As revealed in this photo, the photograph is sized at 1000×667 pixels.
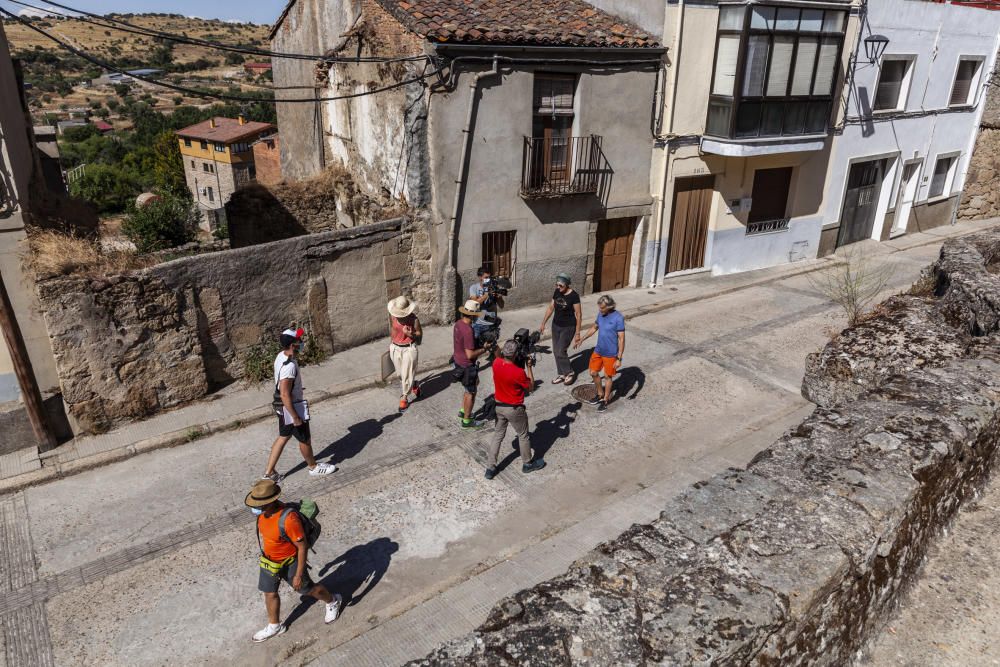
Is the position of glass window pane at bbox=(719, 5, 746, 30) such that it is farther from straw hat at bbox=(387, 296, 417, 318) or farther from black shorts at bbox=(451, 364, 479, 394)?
black shorts at bbox=(451, 364, 479, 394)

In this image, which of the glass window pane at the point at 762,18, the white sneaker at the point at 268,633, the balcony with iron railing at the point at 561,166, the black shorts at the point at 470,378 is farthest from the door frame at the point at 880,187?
the white sneaker at the point at 268,633

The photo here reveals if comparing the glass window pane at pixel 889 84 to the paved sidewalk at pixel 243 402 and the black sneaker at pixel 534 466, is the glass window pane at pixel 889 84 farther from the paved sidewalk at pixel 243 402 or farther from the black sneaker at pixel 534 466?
the black sneaker at pixel 534 466

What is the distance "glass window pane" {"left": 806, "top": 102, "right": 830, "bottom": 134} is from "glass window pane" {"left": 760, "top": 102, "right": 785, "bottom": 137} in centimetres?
89

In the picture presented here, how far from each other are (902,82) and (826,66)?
4590mm

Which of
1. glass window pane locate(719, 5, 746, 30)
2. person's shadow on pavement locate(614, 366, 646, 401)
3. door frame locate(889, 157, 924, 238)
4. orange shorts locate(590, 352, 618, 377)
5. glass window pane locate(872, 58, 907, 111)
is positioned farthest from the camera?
door frame locate(889, 157, 924, 238)

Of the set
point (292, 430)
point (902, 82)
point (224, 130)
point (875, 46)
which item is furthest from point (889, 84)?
point (224, 130)

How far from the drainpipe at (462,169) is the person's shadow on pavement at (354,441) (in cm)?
378

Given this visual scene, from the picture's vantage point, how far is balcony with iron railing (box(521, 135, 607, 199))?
40.0 ft

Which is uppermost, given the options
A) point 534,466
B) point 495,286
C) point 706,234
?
point 495,286

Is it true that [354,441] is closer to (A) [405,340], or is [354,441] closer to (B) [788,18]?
(A) [405,340]

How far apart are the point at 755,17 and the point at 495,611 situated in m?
13.0

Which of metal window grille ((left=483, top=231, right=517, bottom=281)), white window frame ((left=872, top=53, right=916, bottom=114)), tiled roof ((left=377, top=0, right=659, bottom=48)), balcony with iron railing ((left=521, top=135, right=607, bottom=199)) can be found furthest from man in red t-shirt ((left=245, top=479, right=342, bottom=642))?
white window frame ((left=872, top=53, right=916, bottom=114))

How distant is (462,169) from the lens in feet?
37.5

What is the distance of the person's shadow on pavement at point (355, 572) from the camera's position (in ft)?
18.6
